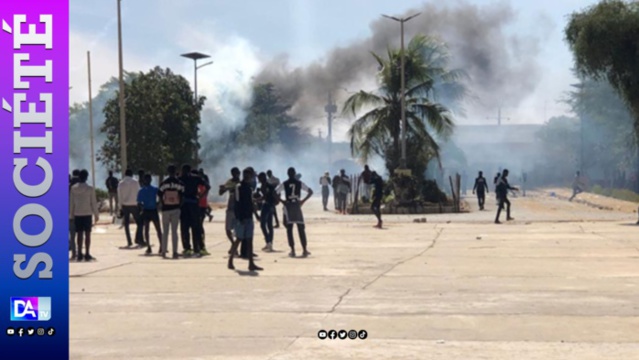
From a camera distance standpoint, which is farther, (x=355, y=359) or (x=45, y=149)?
(x=45, y=149)

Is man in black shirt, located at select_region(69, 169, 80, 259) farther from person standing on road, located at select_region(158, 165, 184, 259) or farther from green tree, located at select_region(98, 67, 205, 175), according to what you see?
green tree, located at select_region(98, 67, 205, 175)

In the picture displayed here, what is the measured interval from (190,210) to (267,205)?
5.17 feet

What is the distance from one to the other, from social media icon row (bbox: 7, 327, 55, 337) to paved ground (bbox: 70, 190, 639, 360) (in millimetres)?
307

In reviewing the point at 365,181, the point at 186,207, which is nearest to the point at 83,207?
the point at 186,207

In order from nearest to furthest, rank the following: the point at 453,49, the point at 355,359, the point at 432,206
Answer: the point at 355,359, the point at 432,206, the point at 453,49

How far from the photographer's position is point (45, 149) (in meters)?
11.5

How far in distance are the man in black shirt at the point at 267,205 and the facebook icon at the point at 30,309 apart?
28.4 ft

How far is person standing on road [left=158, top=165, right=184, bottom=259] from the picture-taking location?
2092 cm

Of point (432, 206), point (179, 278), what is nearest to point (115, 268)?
point (179, 278)

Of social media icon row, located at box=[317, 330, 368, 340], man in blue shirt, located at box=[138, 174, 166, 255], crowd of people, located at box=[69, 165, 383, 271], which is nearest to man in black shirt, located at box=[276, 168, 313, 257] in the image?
crowd of people, located at box=[69, 165, 383, 271]

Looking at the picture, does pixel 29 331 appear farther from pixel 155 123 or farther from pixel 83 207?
pixel 155 123

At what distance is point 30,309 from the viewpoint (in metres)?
12.1

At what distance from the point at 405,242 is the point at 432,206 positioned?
1816 cm

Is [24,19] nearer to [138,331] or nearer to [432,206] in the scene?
[138,331]
